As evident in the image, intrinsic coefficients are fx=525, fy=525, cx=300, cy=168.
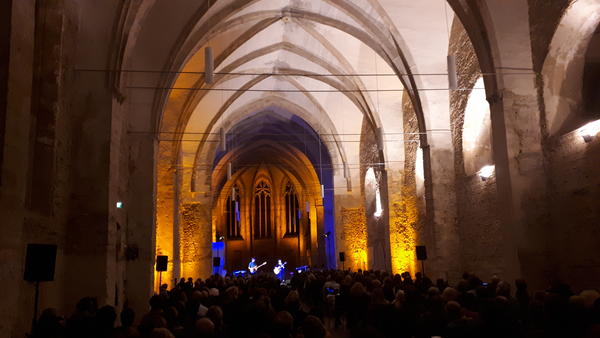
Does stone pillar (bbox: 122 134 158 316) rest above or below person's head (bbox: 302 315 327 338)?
above

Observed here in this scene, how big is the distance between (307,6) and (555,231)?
411 inches

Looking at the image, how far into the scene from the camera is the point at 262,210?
42656 millimetres

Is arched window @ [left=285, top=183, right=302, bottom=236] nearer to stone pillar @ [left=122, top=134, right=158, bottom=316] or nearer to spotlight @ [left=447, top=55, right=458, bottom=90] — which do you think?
stone pillar @ [left=122, top=134, right=158, bottom=316]

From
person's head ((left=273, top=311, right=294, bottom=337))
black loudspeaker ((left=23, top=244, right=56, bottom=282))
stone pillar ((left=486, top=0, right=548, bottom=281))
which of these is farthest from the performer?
person's head ((left=273, top=311, right=294, bottom=337))

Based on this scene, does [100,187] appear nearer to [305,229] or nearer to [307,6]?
[307,6]

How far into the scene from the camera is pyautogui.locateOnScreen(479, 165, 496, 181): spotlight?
12.5m

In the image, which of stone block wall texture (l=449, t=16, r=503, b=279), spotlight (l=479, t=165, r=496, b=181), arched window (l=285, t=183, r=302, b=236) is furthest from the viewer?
arched window (l=285, t=183, r=302, b=236)

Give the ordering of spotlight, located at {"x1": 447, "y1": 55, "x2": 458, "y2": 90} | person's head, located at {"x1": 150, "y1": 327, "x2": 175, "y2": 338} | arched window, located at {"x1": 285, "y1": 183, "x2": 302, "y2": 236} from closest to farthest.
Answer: person's head, located at {"x1": 150, "y1": 327, "x2": 175, "y2": 338} → spotlight, located at {"x1": 447, "y1": 55, "x2": 458, "y2": 90} → arched window, located at {"x1": 285, "y1": 183, "x2": 302, "y2": 236}

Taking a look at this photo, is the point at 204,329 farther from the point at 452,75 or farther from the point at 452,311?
the point at 452,75

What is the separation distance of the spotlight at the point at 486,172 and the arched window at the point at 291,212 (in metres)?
29.3

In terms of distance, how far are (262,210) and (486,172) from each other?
102 ft

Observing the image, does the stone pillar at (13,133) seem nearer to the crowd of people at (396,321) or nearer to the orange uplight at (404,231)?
the crowd of people at (396,321)

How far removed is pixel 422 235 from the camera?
1708cm

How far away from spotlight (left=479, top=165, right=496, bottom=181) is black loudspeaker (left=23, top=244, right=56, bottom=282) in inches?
386
